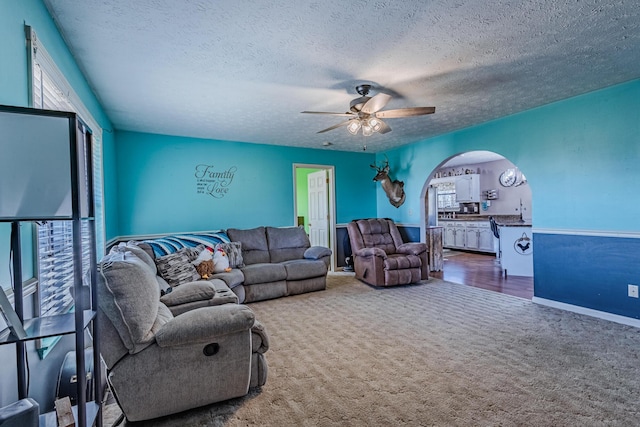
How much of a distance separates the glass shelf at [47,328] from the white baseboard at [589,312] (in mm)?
4603

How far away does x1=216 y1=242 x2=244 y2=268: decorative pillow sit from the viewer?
441 centimetres

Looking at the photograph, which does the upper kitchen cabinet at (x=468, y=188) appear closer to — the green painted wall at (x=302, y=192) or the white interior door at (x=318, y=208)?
the green painted wall at (x=302, y=192)

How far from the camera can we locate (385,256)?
4840 mm

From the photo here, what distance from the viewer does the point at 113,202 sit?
13.9 ft

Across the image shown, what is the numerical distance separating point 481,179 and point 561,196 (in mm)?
5468

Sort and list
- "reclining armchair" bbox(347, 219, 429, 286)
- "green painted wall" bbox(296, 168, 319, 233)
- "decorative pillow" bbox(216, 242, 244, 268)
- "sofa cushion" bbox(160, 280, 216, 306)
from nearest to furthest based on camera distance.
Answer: "sofa cushion" bbox(160, 280, 216, 306)
"decorative pillow" bbox(216, 242, 244, 268)
"reclining armchair" bbox(347, 219, 429, 286)
"green painted wall" bbox(296, 168, 319, 233)

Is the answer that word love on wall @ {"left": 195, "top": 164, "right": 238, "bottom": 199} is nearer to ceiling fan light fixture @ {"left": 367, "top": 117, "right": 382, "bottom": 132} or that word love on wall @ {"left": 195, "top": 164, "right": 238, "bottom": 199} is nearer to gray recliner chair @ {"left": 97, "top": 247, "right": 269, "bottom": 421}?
ceiling fan light fixture @ {"left": 367, "top": 117, "right": 382, "bottom": 132}

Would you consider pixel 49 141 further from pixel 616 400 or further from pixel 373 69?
pixel 616 400

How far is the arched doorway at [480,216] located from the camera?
17.7ft

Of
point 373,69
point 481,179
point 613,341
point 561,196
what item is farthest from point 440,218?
point 373,69

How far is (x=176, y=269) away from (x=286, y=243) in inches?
76.2

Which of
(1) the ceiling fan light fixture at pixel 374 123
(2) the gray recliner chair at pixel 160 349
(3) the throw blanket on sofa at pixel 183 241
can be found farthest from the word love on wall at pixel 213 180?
(2) the gray recliner chair at pixel 160 349

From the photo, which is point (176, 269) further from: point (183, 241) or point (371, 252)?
point (371, 252)

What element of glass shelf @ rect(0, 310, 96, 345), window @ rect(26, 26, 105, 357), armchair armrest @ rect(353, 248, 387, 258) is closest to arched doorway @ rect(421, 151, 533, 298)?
armchair armrest @ rect(353, 248, 387, 258)
